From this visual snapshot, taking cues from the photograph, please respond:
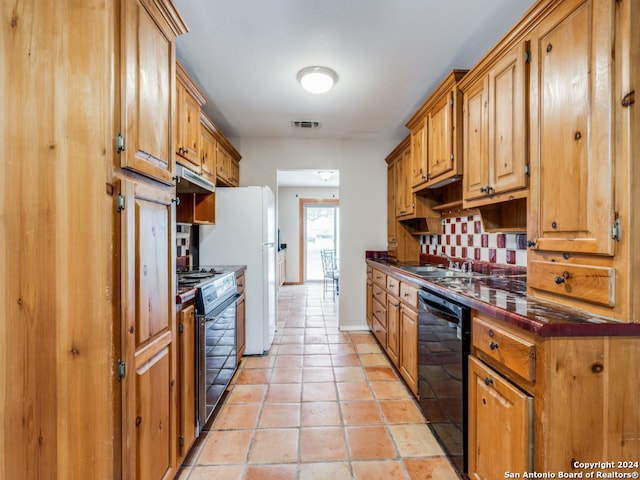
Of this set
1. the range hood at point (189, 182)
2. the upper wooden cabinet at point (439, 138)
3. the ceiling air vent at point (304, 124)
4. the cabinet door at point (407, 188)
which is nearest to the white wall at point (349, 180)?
the ceiling air vent at point (304, 124)

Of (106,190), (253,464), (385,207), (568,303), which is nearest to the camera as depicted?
(106,190)

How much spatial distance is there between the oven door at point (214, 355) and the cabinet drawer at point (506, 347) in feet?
4.67

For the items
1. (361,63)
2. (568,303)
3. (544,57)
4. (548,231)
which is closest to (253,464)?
(568,303)

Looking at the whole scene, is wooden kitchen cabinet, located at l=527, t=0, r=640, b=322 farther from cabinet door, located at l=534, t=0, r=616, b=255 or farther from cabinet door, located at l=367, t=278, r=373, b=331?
cabinet door, located at l=367, t=278, r=373, b=331

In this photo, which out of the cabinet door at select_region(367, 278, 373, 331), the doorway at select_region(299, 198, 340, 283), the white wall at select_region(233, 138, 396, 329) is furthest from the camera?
the doorway at select_region(299, 198, 340, 283)

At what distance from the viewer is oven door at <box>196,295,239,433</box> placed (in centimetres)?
177

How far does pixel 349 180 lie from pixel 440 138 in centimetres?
168

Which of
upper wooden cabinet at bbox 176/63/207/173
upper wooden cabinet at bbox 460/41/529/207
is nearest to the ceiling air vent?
upper wooden cabinet at bbox 176/63/207/173

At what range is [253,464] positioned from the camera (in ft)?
5.36

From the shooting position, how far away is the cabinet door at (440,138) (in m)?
2.19

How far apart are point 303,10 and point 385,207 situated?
2.61 metres

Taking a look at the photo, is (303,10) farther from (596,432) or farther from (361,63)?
(596,432)

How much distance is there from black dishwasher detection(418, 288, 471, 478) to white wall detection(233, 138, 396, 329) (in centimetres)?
196

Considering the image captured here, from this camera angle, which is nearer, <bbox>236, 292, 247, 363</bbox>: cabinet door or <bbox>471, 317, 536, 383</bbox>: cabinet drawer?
<bbox>471, 317, 536, 383</bbox>: cabinet drawer
